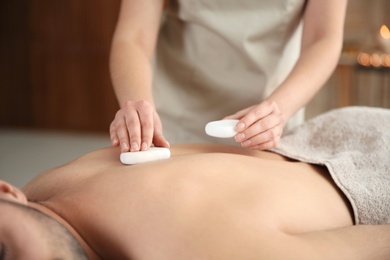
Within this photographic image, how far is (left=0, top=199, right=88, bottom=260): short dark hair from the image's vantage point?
99cm

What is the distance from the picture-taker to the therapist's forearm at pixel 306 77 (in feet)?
4.89

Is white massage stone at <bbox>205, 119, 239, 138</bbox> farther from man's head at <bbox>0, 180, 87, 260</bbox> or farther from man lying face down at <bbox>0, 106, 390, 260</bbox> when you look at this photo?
man's head at <bbox>0, 180, 87, 260</bbox>


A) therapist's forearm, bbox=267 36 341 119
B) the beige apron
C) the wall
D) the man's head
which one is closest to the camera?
the man's head

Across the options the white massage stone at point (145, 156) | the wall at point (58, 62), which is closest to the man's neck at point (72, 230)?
the white massage stone at point (145, 156)

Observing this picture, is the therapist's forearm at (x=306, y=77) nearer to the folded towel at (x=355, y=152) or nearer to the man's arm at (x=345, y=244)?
the folded towel at (x=355, y=152)

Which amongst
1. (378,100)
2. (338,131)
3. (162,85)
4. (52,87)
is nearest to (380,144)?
(338,131)

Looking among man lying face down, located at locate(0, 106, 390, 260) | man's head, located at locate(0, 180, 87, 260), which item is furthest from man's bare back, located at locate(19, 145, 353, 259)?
man's head, located at locate(0, 180, 87, 260)

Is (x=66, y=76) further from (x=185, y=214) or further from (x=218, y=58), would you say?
(x=185, y=214)

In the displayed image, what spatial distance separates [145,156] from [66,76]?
3.96 m

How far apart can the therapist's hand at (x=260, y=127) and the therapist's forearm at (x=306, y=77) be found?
13 cm

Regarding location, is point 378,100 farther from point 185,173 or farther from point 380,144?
point 185,173

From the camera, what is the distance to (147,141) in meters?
1.25

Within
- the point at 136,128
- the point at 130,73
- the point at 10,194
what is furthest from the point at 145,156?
the point at 130,73

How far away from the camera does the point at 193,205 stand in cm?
108
